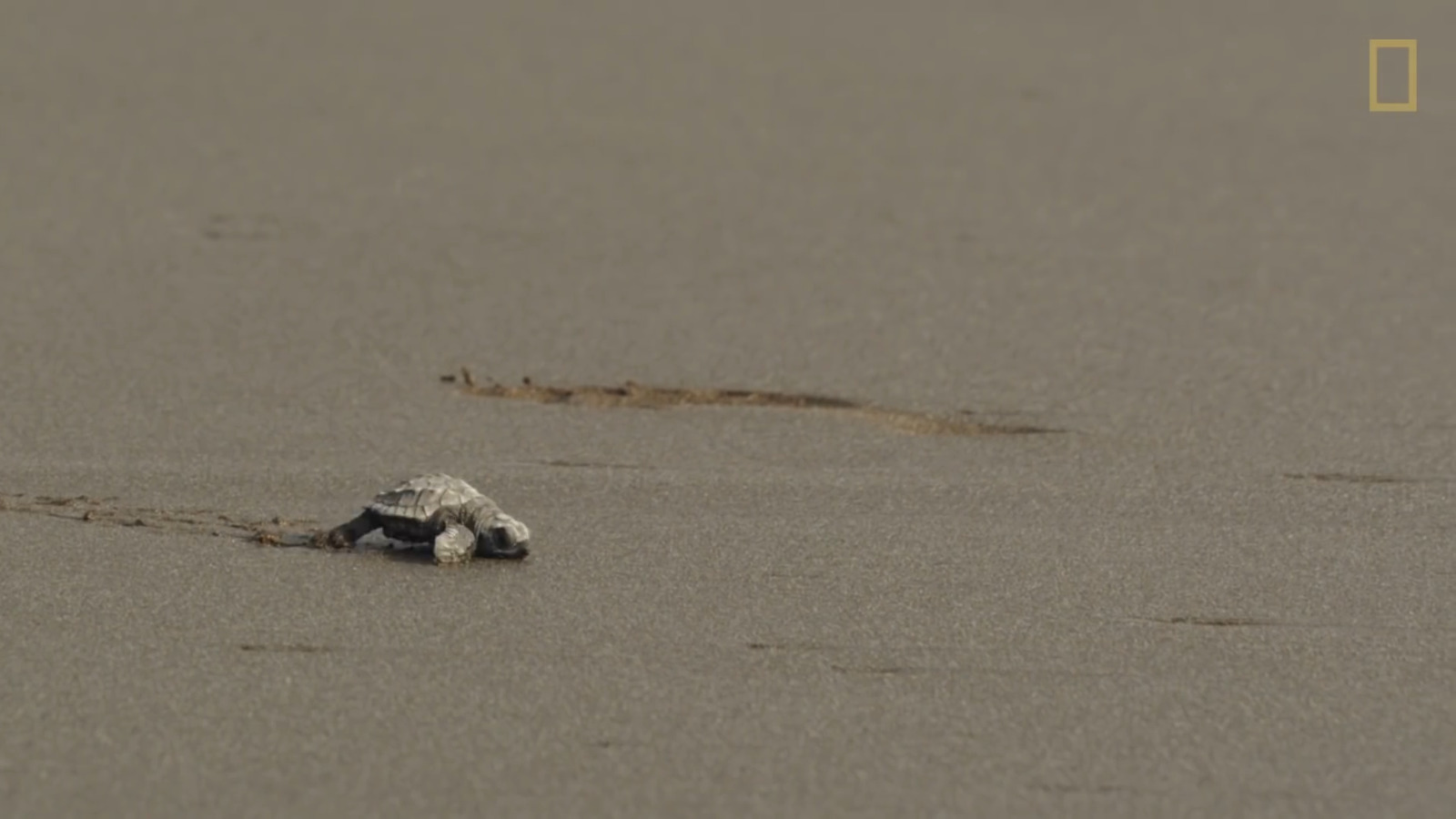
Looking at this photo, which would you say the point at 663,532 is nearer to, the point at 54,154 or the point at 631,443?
the point at 631,443

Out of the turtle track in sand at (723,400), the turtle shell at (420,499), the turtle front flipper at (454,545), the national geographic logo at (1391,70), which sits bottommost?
the turtle front flipper at (454,545)

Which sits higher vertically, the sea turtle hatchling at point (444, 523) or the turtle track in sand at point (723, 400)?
the turtle track in sand at point (723, 400)

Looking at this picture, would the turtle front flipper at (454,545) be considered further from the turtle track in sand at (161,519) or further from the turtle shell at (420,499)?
the turtle track in sand at (161,519)

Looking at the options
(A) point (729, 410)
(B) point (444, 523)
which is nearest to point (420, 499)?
(B) point (444, 523)

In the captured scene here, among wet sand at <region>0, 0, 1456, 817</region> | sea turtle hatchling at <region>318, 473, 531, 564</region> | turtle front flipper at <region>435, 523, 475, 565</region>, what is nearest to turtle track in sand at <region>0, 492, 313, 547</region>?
wet sand at <region>0, 0, 1456, 817</region>

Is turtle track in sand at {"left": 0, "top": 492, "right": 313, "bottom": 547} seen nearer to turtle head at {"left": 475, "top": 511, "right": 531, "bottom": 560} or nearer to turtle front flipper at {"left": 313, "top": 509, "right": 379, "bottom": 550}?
turtle front flipper at {"left": 313, "top": 509, "right": 379, "bottom": 550}

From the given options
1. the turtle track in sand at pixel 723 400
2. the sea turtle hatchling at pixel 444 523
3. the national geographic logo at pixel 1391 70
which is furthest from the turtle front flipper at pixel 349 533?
the national geographic logo at pixel 1391 70

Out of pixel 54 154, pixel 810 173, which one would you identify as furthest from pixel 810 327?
pixel 54 154
